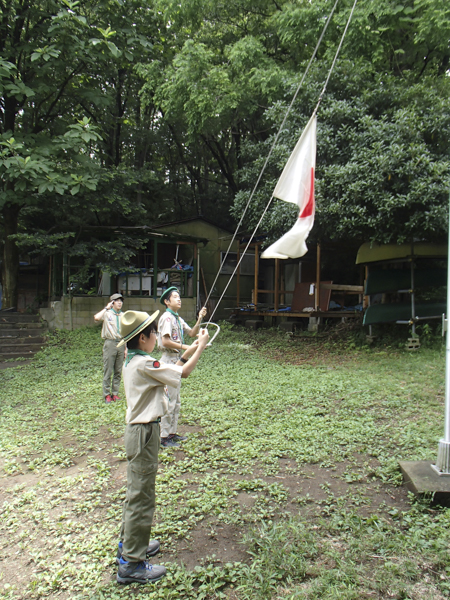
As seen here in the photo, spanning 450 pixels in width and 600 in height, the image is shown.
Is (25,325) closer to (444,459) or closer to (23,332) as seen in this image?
(23,332)

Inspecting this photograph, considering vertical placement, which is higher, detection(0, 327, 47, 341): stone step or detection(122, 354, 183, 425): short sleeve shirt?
detection(122, 354, 183, 425): short sleeve shirt

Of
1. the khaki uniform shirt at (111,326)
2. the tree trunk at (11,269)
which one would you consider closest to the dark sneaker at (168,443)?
the khaki uniform shirt at (111,326)

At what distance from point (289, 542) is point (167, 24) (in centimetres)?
1654

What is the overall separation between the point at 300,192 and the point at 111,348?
14.2ft

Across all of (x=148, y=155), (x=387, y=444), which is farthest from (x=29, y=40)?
(x=387, y=444)

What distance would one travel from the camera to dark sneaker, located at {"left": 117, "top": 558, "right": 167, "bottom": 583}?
2924 mm

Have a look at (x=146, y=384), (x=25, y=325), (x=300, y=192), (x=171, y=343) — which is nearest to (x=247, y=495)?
(x=146, y=384)

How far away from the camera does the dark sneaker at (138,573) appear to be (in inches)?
115

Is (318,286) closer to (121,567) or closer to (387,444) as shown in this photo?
(387,444)

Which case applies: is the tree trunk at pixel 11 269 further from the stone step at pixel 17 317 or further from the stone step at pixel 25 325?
the stone step at pixel 25 325

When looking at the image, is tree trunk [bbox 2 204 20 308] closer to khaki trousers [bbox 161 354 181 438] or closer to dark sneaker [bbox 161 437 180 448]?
khaki trousers [bbox 161 354 181 438]

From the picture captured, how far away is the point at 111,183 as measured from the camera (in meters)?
15.1

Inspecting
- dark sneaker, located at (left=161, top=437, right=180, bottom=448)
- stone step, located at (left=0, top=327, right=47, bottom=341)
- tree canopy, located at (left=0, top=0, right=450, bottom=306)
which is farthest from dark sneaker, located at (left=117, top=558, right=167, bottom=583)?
stone step, located at (left=0, top=327, right=47, bottom=341)

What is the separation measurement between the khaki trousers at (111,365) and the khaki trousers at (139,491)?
4533 mm
